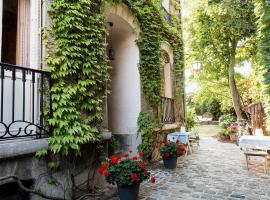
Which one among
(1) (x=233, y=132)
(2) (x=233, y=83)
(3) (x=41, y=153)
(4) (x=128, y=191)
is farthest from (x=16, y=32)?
(2) (x=233, y=83)

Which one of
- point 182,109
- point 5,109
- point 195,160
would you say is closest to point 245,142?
point 195,160

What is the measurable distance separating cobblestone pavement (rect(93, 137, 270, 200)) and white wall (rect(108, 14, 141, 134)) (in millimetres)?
1687

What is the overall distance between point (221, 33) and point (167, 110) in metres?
7.00

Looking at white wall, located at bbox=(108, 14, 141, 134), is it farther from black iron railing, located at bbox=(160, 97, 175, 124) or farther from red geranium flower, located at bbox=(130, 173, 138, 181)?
red geranium flower, located at bbox=(130, 173, 138, 181)

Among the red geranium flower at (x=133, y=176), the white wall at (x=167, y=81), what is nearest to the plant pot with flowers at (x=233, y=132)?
the white wall at (x=167, y=81)

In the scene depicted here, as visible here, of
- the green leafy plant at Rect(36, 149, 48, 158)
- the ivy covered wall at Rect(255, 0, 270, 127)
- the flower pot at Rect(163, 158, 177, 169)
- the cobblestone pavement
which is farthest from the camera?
the ivy covered wall at Rect(255, 0, 270, 127)

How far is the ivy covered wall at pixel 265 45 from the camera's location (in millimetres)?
7582

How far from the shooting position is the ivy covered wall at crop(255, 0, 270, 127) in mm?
7582

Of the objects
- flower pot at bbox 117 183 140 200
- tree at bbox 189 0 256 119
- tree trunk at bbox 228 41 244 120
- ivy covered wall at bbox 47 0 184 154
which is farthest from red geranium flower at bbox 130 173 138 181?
tree trunk at bbox 228 41 244 120

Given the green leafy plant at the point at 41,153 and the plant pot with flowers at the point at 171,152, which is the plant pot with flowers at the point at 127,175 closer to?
the green leafy plant at the point at 41,153

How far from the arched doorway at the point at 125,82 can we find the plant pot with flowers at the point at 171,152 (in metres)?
0.87

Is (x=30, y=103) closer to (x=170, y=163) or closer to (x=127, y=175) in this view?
(x=127, y=175)

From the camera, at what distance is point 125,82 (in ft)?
23.9

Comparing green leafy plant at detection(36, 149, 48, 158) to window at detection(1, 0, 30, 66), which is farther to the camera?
window at detection(1, 0, 30, 66)
